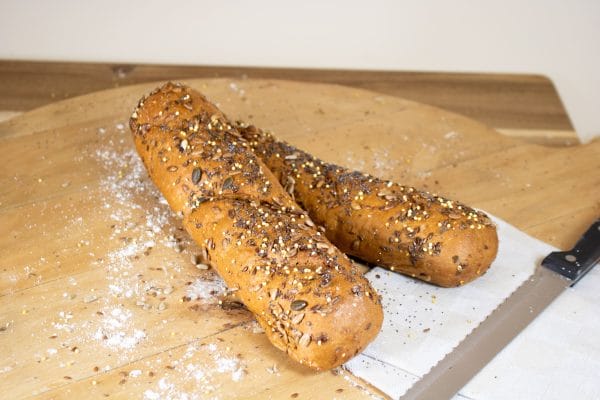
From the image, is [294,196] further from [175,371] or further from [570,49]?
[570,49]

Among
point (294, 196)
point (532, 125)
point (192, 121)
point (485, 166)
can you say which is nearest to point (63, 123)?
point (192, 121)

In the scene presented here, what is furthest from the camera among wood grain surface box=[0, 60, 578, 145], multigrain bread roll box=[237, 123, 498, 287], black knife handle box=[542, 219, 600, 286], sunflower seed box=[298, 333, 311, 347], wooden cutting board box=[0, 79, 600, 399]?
wood grain surface box=[0, 60, 578, 145]

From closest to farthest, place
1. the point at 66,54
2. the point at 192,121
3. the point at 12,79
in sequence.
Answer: the point at 192,121 < the point at 12,79 < the point at 66,54

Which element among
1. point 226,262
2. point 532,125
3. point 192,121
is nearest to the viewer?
point 226,262

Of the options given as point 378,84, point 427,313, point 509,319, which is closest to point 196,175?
point 427,313

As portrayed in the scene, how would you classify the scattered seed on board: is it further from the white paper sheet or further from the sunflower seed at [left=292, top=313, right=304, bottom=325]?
the white paper sheet

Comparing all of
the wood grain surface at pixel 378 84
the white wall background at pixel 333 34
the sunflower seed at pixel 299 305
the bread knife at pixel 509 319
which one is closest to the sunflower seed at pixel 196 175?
the sunflower seed at pixel 299 305

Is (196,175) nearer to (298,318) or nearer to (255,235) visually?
(255,235)

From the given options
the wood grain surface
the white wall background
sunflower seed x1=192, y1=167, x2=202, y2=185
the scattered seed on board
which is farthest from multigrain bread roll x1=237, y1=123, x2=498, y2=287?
the white wall background
